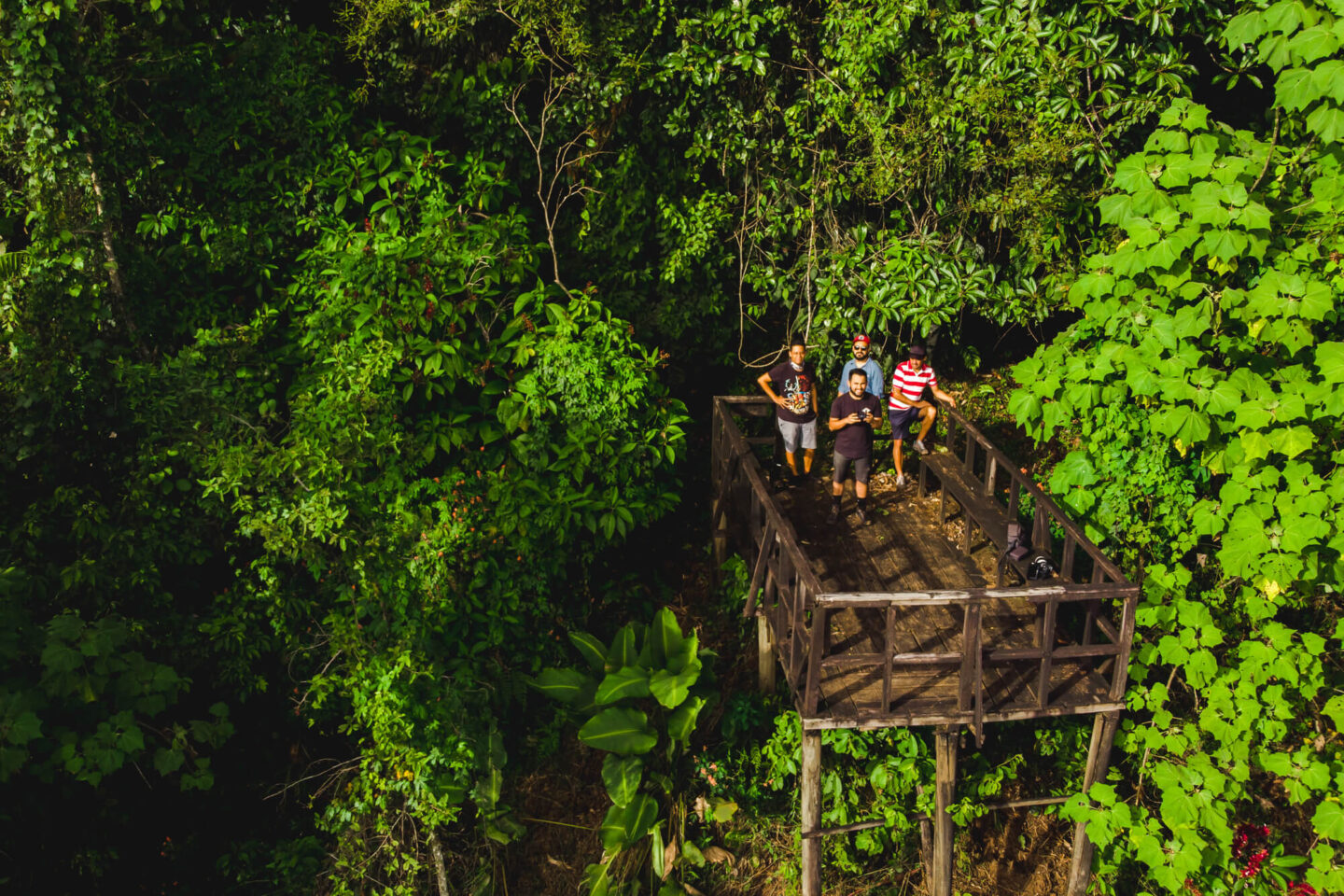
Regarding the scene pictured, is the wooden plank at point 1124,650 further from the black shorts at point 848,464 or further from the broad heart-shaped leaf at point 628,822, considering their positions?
the broad heart-shaped leaf at point 628,822

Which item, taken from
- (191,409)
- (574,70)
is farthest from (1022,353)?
(191,409)

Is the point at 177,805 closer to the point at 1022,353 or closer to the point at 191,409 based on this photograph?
the point at 191,409

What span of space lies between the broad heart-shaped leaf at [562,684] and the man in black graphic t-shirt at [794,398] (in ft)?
10.3

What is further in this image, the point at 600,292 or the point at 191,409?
the point at 600,292

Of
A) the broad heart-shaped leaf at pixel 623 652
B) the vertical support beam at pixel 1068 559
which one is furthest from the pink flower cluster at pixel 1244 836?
the broad heart-shaped leaf at pixel 623 652

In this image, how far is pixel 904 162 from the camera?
966cm

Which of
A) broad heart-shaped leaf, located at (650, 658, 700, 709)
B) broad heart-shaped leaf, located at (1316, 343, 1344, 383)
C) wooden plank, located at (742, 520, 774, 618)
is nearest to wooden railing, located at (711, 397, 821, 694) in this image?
wooden plank, located at (742, 520, 774, 618)

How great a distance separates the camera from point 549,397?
29.0 feet

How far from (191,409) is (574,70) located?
16.4ft

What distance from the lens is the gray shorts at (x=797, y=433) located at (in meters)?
9.70

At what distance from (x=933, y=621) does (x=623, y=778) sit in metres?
3.14

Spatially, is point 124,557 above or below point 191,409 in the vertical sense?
below

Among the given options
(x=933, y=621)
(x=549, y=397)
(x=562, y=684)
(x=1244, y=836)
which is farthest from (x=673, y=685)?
(x=1244, y=836)

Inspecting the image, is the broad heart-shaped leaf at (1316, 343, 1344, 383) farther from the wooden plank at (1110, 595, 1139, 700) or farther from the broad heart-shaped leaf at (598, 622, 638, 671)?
the broad heart-shaped leaf at (598, 622, 638, 671)
